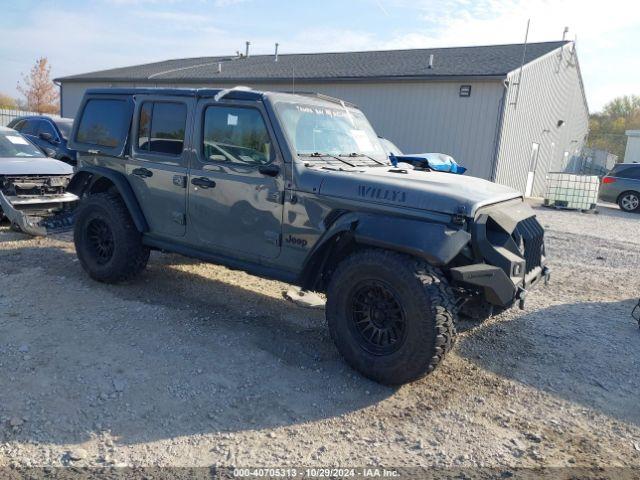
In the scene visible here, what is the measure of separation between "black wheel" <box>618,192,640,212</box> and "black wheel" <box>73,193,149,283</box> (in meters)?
16.2

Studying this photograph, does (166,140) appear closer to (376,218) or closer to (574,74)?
(376,218)

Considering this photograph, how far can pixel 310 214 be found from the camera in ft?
13.3

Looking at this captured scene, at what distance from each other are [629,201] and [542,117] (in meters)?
4.38

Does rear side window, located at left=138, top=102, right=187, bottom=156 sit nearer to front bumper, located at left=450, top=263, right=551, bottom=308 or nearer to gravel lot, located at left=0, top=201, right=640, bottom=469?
gravel lot, located at left=0, top=201, right=640, bottom=469

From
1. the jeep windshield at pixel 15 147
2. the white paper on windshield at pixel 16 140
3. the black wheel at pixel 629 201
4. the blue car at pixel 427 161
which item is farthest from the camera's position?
the black wheel at pixel 629 201

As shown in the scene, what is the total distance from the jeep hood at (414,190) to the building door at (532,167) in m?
15.9

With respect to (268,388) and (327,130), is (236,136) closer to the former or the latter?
(327,130)

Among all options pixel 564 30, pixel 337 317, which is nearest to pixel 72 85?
pixel 564 30

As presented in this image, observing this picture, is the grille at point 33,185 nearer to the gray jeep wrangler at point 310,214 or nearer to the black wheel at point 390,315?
the gray jeep wrangler at point 310,214

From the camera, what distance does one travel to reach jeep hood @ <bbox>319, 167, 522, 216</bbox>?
3543 mm

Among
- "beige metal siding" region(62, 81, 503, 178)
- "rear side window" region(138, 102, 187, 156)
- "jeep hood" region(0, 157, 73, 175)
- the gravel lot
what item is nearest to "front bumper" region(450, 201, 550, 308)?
the gravel lot

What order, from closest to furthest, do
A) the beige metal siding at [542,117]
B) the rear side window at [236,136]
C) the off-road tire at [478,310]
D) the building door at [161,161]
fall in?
the off-road tire at [478,310]
the rear side window at [236,136]
the building door at [161,161]
the beige metal siding at [542,117]

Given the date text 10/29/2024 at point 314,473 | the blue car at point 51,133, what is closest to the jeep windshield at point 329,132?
the date text 10/29/2024 at point 314,473

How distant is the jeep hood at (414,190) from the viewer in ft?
11.6
